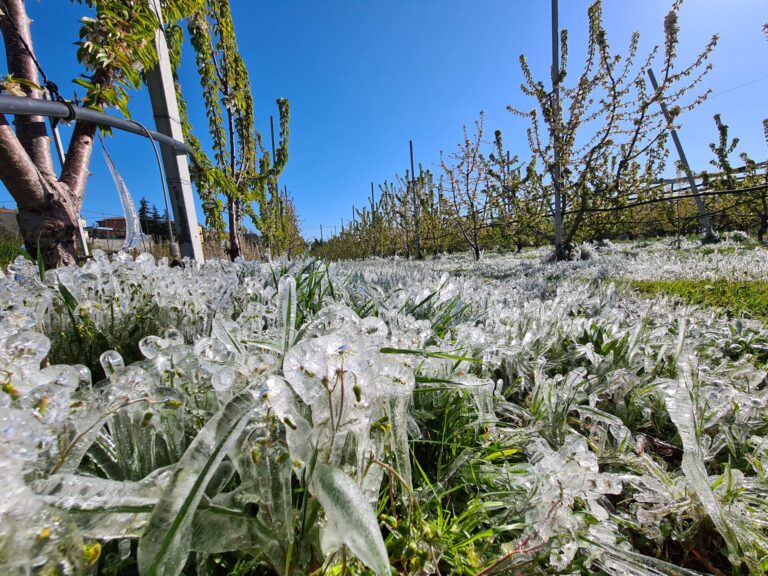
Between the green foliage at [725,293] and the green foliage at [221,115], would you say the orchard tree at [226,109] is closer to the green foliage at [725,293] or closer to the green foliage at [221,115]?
the green foliage at [221,115]

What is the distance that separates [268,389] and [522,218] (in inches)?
476

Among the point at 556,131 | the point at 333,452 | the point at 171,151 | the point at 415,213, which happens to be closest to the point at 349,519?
the point at 333,452

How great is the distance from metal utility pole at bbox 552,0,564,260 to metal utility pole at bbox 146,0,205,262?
861 centimetres

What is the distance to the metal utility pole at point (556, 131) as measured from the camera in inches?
356

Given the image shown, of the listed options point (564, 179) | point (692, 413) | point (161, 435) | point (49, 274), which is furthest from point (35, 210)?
point (564, 179)

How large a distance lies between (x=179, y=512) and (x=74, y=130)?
3844mm

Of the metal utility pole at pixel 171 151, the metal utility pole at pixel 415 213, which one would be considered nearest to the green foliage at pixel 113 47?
the metal utility pole at pixel 171 151

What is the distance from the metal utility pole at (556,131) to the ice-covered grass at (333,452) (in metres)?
8.62

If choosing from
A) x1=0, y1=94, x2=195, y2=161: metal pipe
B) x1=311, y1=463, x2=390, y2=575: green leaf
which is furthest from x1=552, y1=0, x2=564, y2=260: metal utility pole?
x1=311, y1=463, x2=390, y2=575: green leaf

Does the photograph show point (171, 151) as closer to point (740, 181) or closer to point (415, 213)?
point (415, 213)

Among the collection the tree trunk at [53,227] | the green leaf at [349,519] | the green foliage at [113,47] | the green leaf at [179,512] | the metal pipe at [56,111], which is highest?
the green foliage at [113,47]

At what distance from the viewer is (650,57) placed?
8.95 m

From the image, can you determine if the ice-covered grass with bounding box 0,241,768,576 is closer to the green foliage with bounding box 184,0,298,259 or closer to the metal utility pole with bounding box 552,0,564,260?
the green foliage with bounding box 184,0,298,259

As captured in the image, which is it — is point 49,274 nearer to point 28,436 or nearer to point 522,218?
point 28,436
